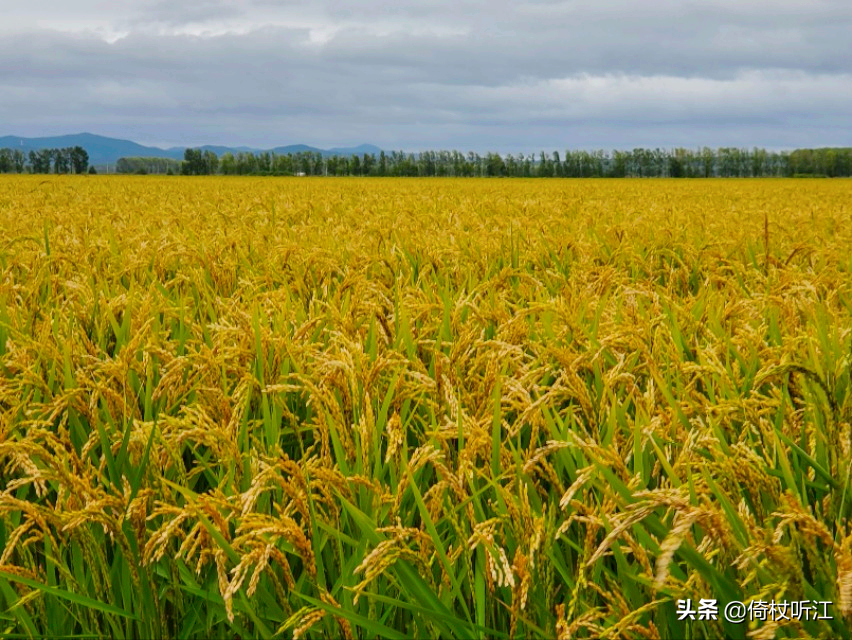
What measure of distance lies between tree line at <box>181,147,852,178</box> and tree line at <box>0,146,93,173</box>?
18.1 metres

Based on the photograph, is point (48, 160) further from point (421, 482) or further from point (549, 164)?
point (421, 482)

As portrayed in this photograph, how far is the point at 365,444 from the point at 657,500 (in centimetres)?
78

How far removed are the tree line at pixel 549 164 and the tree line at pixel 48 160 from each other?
18.1 metres

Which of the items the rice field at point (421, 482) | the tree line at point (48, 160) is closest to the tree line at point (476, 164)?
the tree line at point (48, 160)

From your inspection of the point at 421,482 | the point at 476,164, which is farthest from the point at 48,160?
the point at 421,482

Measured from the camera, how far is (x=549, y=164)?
13175 centimetres

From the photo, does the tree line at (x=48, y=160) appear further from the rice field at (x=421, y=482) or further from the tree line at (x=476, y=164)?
the rice field at (x=421, y=482)

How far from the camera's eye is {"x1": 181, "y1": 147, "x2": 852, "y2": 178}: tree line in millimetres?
129375

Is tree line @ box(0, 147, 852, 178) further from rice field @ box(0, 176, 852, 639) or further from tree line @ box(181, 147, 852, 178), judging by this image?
rice field @ box(0, 176, 852, 639)

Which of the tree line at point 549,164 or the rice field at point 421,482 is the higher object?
the tree line at point 549,164

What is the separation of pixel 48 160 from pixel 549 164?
91.1 meters

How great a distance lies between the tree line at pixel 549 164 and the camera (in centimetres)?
12938

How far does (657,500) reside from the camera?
3.93ft

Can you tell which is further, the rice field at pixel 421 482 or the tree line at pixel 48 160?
the tree line at pixel 48 160
